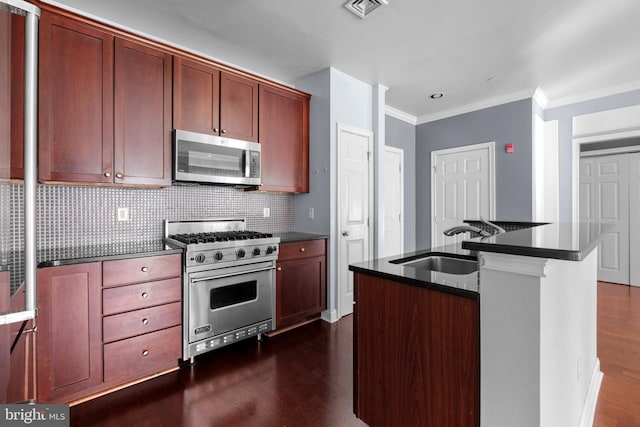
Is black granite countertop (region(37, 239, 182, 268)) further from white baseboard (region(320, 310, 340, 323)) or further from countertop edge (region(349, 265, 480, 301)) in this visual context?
white baseboard (region(320, 310, 340, 323))

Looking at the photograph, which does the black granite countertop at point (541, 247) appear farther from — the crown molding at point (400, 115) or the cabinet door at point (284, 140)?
the crown molding at point (400, 115)

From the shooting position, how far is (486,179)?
4.42 m

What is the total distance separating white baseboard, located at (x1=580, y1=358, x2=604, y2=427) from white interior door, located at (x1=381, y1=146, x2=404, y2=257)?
9.12 ft

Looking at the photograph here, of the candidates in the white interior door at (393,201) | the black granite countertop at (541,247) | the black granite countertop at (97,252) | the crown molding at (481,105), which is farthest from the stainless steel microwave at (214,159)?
the crown molding at (481,105)

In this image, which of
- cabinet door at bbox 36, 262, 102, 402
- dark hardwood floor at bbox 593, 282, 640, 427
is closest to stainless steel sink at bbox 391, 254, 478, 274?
dark hardwood floor at bbox 593, 282, 640, 427

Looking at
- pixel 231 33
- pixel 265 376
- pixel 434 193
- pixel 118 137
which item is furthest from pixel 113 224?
pixel 434 193

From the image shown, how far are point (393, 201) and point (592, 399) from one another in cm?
332

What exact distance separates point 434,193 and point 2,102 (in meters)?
4.97

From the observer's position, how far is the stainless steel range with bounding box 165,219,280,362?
91.1 inches

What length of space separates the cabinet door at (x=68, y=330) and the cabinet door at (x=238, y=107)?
1568 mm

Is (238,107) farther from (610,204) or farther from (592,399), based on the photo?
(610,204)

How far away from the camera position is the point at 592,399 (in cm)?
181

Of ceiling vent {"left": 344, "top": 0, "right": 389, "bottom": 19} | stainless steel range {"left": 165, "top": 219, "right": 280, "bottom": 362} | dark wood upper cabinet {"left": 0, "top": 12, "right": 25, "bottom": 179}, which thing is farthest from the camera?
stainless steel range {"left": 165, "top": 219, "right": 280, "bottom": 362}

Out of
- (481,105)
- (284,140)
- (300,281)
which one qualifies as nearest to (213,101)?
(284,140)
